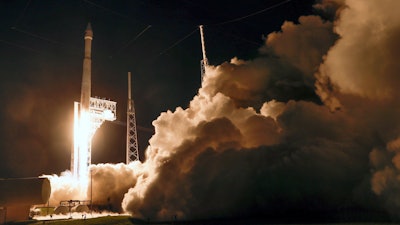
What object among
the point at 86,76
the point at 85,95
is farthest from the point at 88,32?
the point at 85,95

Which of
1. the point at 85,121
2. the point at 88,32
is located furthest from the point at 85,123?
the point at 88,32

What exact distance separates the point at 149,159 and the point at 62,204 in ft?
62.1

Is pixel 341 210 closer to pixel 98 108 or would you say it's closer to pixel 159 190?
pixel 159 190

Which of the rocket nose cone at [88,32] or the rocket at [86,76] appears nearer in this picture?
the rocket at [86,76]

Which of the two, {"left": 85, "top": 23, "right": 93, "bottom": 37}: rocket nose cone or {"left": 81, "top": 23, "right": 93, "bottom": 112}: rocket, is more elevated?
{"left": 85, "top": 23, "right": 93, "bottom": 37}: rocket nose cone

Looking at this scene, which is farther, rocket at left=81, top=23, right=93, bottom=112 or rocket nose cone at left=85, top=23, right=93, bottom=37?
rocket nose cone at left=85, top=23, right=93, bottom=37

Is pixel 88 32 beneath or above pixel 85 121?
above

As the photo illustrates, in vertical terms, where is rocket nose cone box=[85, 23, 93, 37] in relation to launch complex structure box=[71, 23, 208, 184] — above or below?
above

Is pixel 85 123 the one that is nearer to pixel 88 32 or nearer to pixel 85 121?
pixel 85 121

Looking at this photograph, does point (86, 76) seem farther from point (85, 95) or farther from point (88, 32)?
point (88, 32)

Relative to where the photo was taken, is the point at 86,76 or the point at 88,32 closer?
the point at 86,76

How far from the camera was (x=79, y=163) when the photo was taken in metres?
77.2

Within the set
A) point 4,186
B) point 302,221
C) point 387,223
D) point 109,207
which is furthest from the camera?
point 109,207

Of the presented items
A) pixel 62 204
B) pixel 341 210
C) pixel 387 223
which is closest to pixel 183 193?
pixel 341 210
